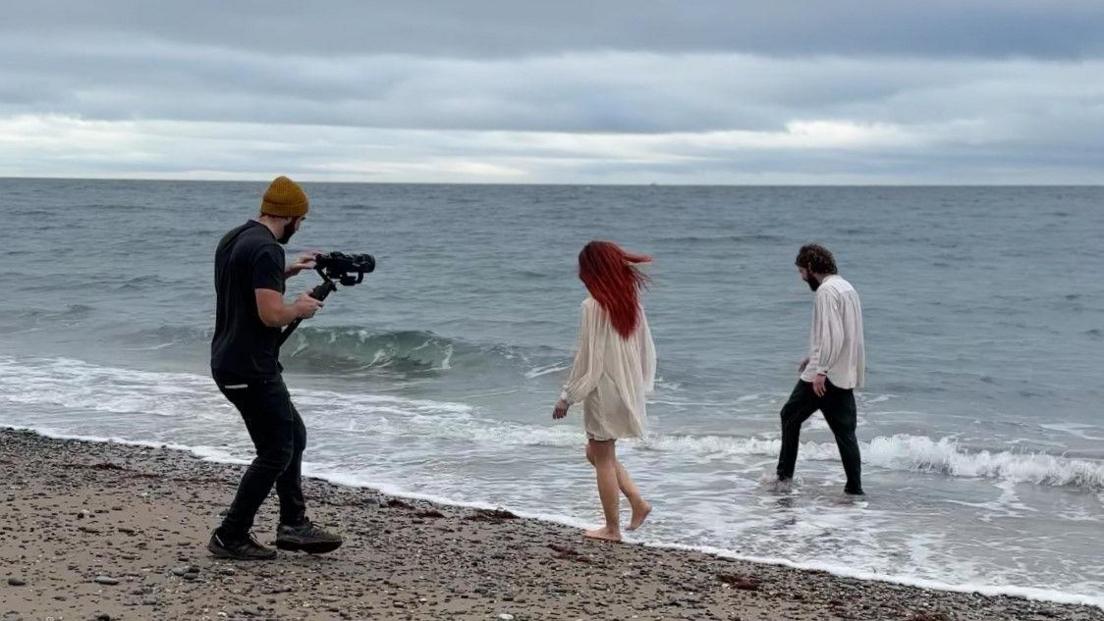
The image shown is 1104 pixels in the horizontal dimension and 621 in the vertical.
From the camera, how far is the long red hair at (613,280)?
680 cm

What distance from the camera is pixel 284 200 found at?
18.9ft

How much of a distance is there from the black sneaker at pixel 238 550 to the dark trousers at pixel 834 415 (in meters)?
4.18

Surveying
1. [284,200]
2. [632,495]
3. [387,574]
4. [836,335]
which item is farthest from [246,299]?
[836,335]

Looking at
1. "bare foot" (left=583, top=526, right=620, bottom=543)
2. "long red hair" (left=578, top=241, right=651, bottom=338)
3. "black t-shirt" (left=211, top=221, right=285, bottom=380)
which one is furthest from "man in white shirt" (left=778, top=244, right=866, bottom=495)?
"black t-shirt" (left=211, top=221, right=285, bottom=380)

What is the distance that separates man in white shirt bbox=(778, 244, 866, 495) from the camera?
28.4 ft

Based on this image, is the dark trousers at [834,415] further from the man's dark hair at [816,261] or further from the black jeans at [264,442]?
the black jeans at [264,442]

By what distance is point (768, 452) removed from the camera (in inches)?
434

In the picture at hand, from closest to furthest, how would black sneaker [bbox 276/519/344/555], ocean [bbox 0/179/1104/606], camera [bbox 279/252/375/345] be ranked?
camera [bbox 279/252/375/345]
black sneaker [bbox 276/519/344/555]
ocean [bbox 0/179/1104/606]

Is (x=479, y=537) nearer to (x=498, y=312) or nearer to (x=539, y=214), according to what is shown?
(x=498, y=312)

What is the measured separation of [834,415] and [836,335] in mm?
652

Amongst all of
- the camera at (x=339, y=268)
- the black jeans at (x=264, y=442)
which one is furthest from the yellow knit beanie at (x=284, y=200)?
the black jeans at (x=264, y=442)

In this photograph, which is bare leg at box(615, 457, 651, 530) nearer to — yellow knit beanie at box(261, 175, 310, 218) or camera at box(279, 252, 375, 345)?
camera at box(279, 252, 375, 345)

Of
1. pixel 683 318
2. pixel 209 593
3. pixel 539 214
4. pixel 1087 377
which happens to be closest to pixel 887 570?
pixel 209 593

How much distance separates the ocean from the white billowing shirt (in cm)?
95
